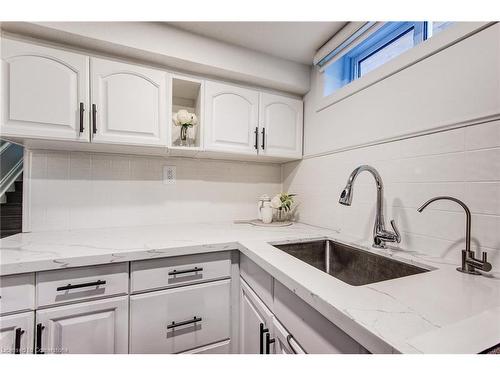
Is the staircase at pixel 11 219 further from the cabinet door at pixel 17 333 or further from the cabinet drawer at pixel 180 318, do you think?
the cabinet drawer at pixel 180 318

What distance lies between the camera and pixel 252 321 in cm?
99

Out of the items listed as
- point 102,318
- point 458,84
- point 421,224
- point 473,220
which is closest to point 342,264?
point 421,224

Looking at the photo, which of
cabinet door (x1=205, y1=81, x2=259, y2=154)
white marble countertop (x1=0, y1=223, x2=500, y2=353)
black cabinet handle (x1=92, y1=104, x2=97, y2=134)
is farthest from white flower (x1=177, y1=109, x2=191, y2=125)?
white marble countertop (x1=0, y1=223, x2=500, y2=353)

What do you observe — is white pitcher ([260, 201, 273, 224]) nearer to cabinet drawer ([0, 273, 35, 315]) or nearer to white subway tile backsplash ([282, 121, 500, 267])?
white subway tile backsplash ([282, 121, 500, 267])

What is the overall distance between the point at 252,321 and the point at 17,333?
2.89ft

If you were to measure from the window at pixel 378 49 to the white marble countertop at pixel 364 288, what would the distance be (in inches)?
41.1

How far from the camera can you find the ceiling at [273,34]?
1275 mm

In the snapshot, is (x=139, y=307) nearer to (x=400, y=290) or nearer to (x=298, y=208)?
(x=400, y=290)

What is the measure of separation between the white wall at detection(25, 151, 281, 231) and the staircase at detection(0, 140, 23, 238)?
0.17 meters

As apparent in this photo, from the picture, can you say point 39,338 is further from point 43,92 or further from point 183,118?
point 183,118

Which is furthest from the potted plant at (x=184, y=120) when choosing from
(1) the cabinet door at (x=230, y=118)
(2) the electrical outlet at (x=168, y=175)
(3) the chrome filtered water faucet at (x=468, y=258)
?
(3) the chrome filtered water faucet at (x=468, y=258)

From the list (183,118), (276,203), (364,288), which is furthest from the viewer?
(276,203)

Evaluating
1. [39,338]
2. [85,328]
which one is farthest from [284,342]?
[39,338]
